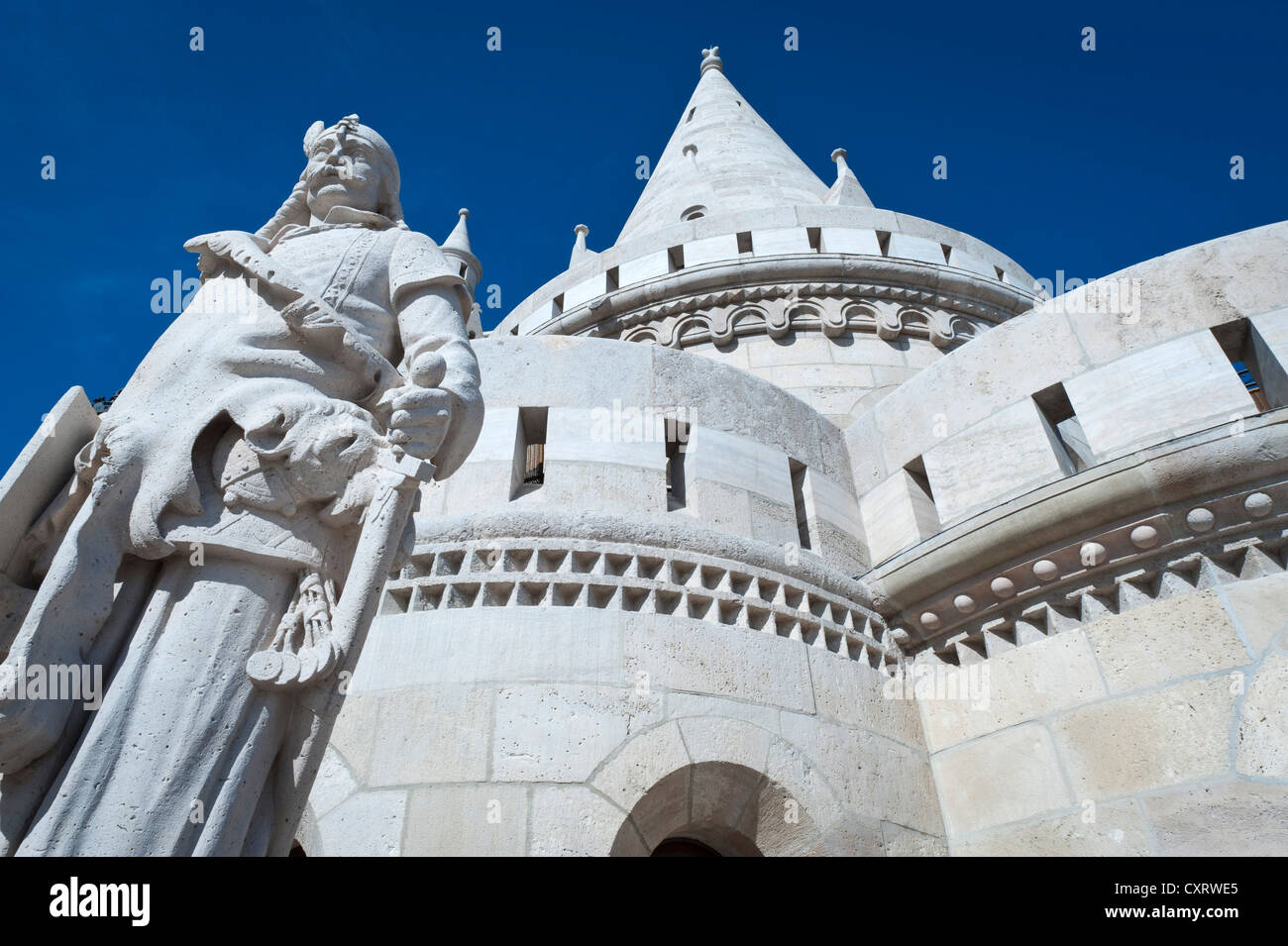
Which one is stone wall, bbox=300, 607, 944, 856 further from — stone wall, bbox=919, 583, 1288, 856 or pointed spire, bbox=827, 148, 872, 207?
pointed spire, bbox=827, 148, 872, 207

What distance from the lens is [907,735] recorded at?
215 inches

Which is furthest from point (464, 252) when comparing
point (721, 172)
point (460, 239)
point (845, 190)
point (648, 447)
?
point (648, 447)

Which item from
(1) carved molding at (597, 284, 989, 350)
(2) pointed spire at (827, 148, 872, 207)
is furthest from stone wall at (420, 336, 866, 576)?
(2) pointed spire at (827, 148, 872, 207)

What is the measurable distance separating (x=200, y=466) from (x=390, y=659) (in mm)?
2129

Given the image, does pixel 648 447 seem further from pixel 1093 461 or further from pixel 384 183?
pixel 1093 461

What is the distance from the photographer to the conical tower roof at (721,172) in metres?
13.3

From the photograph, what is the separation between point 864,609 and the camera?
19.1ft

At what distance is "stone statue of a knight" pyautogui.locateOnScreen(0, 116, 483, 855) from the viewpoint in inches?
94.3

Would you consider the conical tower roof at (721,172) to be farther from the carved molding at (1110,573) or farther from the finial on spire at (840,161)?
the carved molding at (1110,573)

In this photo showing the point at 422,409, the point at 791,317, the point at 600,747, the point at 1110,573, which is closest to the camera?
the point at 422,409

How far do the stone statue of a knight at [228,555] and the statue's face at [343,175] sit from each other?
53 cm

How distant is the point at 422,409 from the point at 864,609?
3.67m
